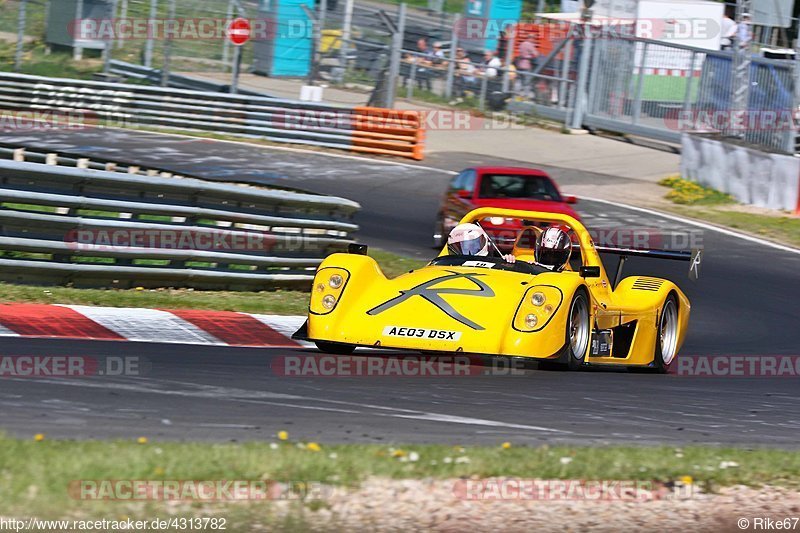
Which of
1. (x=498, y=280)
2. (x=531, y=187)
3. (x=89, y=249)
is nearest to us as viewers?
(x=498, y=280)

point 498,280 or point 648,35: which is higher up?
point 648,35

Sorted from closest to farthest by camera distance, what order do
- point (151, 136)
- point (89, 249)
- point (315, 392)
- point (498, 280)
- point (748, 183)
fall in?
point (315, 392) < point (498, 280) < point (89, 249) < point (748, 183) < point (151, 136)

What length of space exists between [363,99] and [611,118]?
5546 mm

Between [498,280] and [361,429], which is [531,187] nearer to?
[498,280]

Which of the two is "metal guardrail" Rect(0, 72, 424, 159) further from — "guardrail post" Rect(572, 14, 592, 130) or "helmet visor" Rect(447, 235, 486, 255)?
"helmet visor" Rect(447, 235, 486, 255)

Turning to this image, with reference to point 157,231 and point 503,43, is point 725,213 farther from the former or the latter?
point 157,231

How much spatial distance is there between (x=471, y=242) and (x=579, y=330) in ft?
3.82

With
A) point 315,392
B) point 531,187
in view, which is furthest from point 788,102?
point 315,392

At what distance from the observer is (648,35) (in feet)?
96.4

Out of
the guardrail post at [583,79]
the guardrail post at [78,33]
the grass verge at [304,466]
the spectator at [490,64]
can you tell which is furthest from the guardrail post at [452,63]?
the grass verge at [304,466]

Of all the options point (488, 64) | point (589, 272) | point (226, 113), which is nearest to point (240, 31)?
point (226, 113)

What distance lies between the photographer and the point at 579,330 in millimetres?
8578

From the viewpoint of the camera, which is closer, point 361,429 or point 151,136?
point 361,429

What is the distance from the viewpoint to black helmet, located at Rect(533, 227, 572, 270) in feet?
30.6
